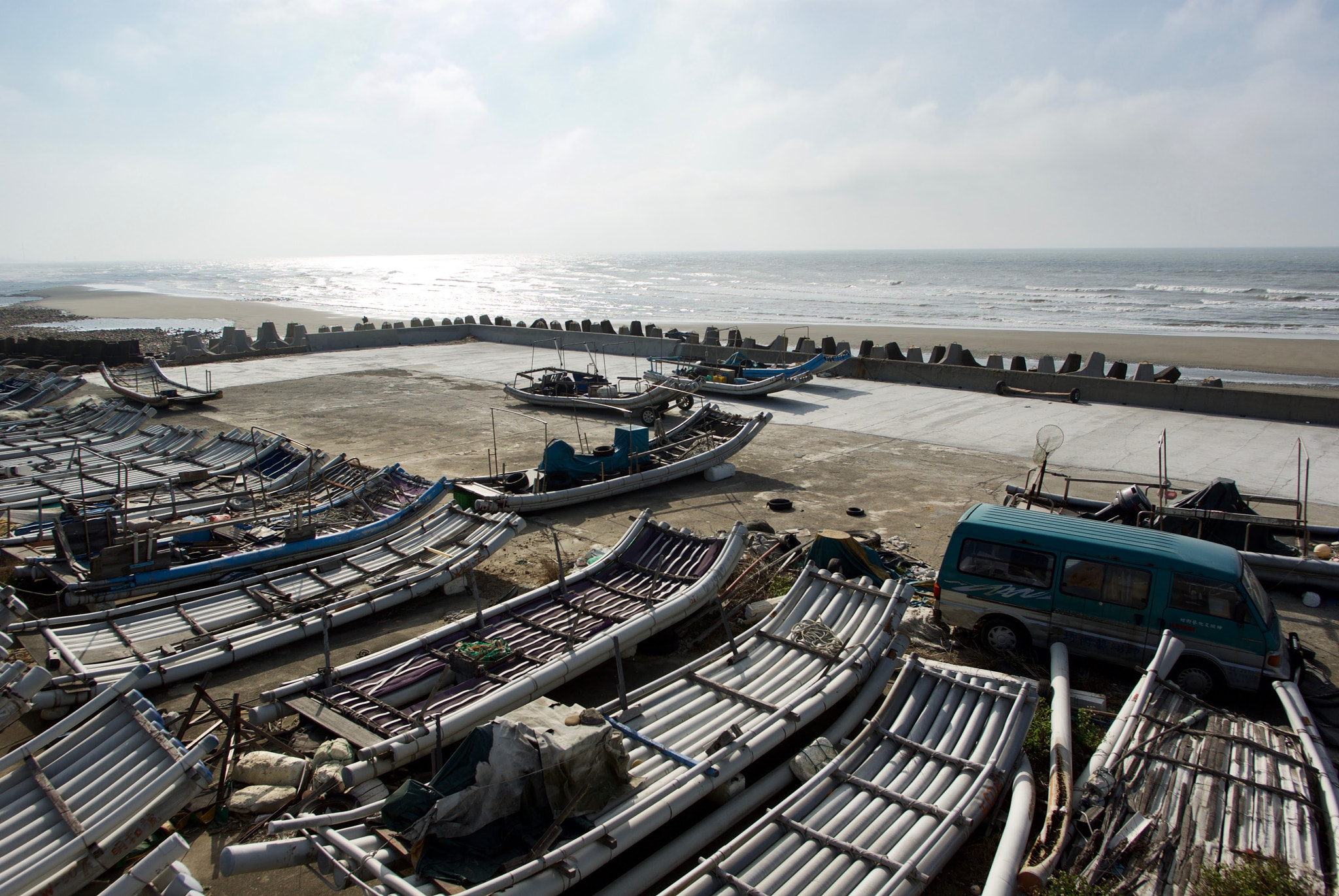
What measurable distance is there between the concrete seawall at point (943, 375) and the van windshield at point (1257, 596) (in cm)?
1686

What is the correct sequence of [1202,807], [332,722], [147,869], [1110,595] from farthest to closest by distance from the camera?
[1110,595] < [332,722] < [1202,807] < [147,869]

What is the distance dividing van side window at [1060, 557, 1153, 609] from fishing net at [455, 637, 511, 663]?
20.1 ft

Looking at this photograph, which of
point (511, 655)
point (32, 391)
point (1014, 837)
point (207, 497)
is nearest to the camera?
point (1014, 837)

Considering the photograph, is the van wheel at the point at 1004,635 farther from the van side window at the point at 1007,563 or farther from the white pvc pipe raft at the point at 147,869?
the white pvc pipe raft at the point at 147,869

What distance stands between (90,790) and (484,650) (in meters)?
3.30

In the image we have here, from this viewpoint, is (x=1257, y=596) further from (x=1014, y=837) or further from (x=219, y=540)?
(x=219, y=540)

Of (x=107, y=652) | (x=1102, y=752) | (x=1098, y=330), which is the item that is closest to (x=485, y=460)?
(x=107, y=652)

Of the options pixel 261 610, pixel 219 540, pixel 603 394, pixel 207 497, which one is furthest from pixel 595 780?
pixel 603 394

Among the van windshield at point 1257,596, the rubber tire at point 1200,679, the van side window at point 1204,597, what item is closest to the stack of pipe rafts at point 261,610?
the van side window at point 1204,597

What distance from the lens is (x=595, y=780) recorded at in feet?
18.4

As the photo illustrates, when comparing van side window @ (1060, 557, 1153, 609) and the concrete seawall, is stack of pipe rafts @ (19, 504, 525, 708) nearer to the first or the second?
van side window @ (1060, 557, 1153, 609)

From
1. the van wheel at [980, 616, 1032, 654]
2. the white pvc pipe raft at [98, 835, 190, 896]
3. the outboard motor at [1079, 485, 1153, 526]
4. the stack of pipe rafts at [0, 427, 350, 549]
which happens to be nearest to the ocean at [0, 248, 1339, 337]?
the stack of pipe rafts at [0, 427, 350, 549]

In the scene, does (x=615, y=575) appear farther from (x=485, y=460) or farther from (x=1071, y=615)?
(x=485, y=460)

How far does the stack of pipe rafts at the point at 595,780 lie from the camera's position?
486 centimetres
